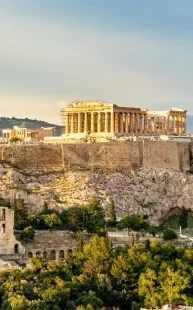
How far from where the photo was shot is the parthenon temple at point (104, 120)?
73000 mm

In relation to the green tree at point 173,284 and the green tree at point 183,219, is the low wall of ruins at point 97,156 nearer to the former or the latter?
the green tree at point 183,219

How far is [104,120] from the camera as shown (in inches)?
2896

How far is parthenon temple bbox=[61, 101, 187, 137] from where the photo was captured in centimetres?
7300

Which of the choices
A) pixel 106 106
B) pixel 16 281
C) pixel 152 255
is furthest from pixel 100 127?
pixel 16 281

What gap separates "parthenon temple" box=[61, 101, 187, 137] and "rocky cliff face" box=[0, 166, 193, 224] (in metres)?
8.98

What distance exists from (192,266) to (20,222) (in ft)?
35.5

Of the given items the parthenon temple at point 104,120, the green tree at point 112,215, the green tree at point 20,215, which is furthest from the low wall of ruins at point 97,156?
the green tree at point 20,215

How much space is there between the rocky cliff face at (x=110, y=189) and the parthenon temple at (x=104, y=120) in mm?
8981

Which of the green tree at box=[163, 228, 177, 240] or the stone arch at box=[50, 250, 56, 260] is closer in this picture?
the stone arch at box=[50, 250, 56, 260]

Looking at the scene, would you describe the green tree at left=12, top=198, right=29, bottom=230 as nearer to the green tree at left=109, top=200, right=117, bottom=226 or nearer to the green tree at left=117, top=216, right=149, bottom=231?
the green tree at left=109, top=200, right=117, bottom=226

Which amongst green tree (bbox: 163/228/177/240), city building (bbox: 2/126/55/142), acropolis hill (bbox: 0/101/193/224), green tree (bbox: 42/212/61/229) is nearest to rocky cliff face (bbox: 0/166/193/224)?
acropolis hill (bbox: 0/101/193/224)

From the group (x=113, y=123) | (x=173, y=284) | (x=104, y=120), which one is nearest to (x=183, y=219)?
(x=113, y=123)

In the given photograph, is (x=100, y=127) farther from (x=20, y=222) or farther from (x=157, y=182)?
(x=20, y=222)

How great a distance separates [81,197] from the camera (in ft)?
186
